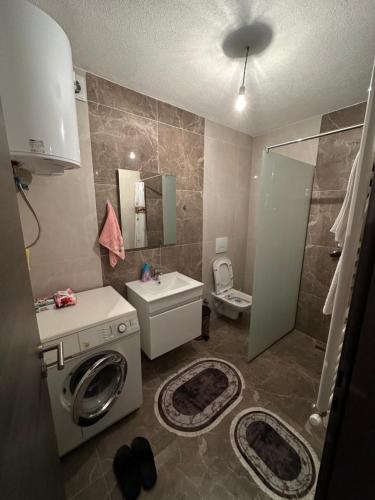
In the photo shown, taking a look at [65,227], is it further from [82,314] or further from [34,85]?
[34,85]

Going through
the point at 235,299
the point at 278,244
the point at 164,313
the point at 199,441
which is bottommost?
the point at 199,441

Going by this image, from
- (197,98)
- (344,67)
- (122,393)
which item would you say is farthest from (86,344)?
(344,67)

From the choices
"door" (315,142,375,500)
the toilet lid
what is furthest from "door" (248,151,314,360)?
"door" (315,142,375,500)

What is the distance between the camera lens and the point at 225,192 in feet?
8.09

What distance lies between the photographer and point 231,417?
1.46m

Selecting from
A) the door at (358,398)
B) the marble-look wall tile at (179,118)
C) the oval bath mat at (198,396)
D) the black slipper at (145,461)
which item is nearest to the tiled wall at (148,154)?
the marble-look wall tile at (179,118)

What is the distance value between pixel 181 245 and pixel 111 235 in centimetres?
79

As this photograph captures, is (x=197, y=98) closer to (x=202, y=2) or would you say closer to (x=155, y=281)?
(x=202, y=2)

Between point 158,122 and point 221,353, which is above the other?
point 158,122

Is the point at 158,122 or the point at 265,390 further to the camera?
the point at 158,122

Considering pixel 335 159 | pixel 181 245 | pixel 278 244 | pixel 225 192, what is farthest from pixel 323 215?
pixel 181 245

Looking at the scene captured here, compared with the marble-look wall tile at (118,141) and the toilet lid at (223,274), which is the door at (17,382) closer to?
the marble-look wall tile at (118,141)

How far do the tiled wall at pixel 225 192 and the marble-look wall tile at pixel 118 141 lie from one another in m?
0.71

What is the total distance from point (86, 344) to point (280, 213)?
6.09ft
